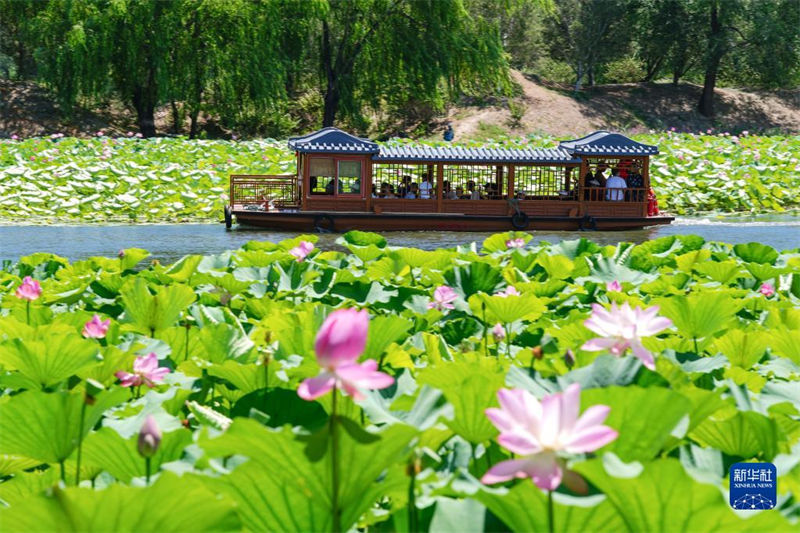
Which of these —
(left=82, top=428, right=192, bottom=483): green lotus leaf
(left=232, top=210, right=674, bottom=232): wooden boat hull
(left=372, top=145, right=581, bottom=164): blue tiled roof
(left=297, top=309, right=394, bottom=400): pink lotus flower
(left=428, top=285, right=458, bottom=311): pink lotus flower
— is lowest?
(left=232, top=210, right=674, bottom=232): wooden boat hull

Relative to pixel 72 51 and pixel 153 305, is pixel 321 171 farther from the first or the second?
pixel 153 305

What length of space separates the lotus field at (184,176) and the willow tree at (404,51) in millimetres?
3796

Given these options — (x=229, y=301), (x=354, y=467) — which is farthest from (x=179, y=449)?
(x=229, y=301)

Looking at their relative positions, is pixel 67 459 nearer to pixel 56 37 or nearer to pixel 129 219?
pixel 129 219

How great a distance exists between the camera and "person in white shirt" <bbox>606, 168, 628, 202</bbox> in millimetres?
17062

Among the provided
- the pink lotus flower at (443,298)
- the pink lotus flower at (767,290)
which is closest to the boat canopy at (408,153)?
the pink lotus flower at (767,290)

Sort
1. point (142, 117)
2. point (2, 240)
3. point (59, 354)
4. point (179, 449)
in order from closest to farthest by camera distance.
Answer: point (179, 449) < point (59, 354) < point (2, 240) < point (142, 117)

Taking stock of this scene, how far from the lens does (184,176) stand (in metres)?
18.7

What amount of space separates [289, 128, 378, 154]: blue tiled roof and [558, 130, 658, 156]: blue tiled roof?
12.0 ft

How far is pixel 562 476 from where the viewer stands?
3.26 feet

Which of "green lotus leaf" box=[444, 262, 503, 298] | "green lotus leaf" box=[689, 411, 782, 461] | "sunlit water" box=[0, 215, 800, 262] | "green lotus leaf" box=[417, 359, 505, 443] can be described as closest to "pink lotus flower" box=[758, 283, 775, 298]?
"green lotus leaf" box=[444, 262, 503, 298]

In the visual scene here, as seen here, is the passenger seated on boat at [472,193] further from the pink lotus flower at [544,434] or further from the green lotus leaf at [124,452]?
the pink lotus flower at [544,434]

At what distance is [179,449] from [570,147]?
15761 millimetres

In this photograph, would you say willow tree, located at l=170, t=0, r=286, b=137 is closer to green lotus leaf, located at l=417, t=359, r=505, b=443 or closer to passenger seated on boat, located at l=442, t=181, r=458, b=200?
passenger seated on boat, located at l=442, t=181, r=458, b=200
